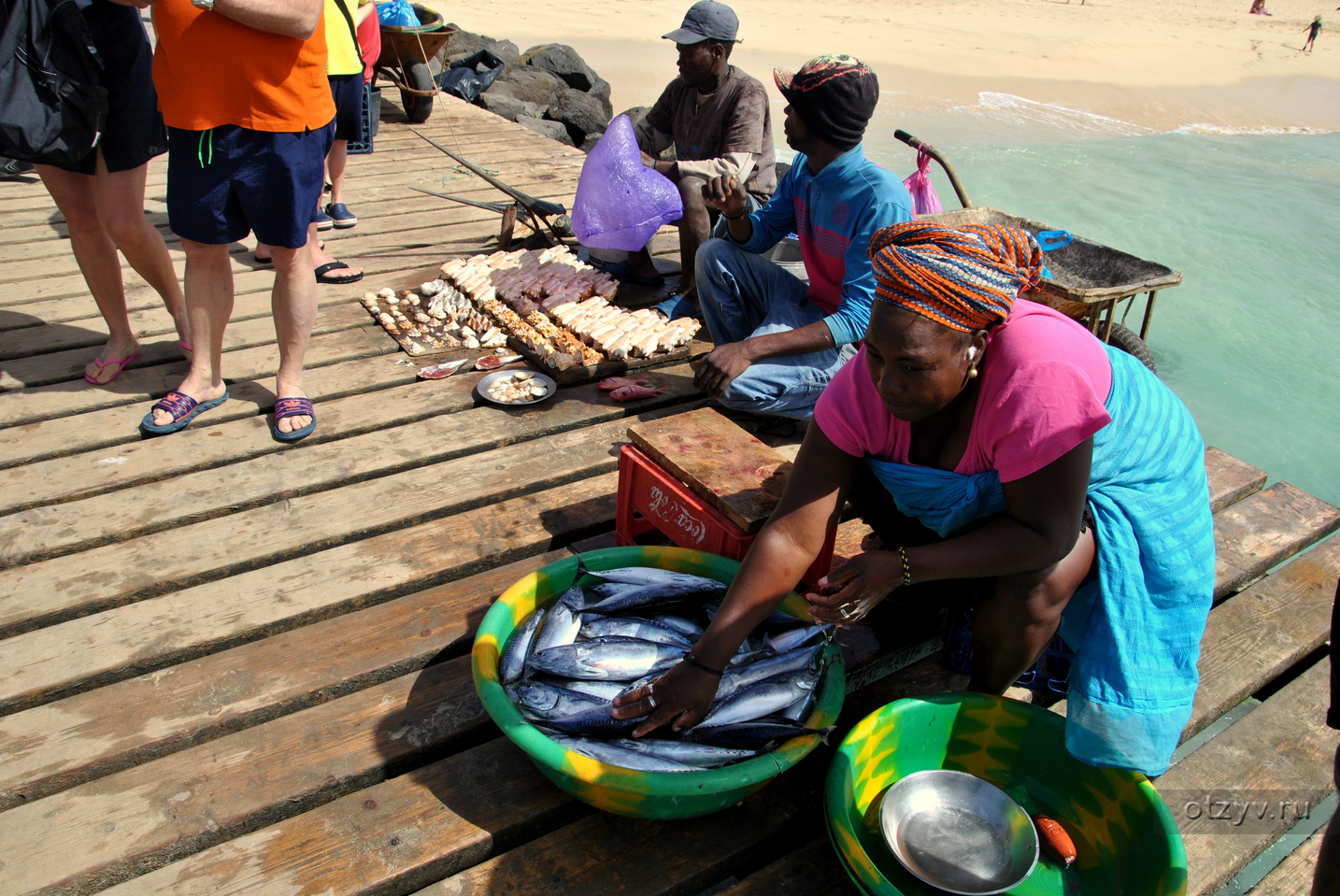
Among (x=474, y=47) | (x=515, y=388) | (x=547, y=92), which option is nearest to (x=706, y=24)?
(x=515, y=388)

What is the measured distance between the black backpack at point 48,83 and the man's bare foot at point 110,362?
0.90m

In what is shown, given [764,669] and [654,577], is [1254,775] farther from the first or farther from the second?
[654,577]

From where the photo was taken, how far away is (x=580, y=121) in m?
11.3

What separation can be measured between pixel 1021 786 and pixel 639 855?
985mm

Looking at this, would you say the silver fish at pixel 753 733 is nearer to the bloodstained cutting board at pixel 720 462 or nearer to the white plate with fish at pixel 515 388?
the bloodstained cutting board at pixel 720 462

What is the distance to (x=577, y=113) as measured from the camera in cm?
1135

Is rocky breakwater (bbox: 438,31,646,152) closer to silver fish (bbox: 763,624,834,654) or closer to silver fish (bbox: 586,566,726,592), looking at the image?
silver fish (bbox: 586,566,726,592)

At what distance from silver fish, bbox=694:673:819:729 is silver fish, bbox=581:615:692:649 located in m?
0.24

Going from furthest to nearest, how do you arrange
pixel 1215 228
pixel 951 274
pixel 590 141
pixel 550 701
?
pixel 1215 228
pixel 590 141
pixel 550 701
pixel 951 274

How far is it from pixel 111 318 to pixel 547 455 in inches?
81.9

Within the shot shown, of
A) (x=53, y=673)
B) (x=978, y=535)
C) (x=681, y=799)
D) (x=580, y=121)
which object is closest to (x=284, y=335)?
(x=53, y=673)

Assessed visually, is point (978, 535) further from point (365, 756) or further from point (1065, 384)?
point (365, 756)

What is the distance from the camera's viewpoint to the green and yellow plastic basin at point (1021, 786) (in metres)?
1.83

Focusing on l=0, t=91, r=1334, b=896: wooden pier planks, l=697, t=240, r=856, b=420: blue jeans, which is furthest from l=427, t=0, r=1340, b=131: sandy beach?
l=0, t=91, r=1334, b=896: wooden pier planks
